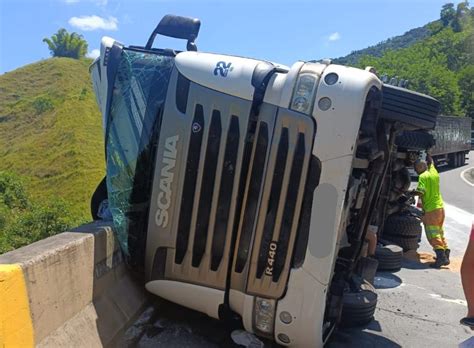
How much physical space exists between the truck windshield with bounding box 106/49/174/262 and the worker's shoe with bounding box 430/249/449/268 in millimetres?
4488

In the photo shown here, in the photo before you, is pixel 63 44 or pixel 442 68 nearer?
pixel 442 68

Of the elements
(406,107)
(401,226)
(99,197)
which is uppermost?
(406,107)

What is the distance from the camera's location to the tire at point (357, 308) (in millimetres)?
3582

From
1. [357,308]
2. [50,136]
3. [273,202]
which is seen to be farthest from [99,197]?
[50,136]

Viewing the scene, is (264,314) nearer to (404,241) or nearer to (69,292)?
(69,292)

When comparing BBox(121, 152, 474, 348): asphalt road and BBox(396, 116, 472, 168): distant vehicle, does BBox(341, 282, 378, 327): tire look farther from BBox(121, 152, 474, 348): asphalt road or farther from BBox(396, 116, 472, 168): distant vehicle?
BBox(396, 116, 472, 168): distant vehicle

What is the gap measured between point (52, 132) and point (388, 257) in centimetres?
5469

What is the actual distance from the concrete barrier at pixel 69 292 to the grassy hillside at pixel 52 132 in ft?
114

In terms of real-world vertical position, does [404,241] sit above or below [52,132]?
above

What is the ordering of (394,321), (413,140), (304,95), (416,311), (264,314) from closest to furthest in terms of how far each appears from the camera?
(304,95)
(264,314)
(394,321)
(416,311)
(413,140)

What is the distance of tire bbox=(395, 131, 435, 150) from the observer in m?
5.11

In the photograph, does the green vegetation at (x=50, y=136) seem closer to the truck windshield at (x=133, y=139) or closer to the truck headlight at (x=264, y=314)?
the truck windshield at (x=133, y=139)

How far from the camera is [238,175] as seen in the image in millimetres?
2764

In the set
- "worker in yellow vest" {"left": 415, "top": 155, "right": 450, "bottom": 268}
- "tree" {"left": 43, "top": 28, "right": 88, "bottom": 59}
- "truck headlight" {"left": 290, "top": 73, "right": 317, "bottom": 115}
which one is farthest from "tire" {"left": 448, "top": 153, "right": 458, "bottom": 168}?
"tree" {"left": 43, "top": 28, "right": 88, "bottom": 59}
